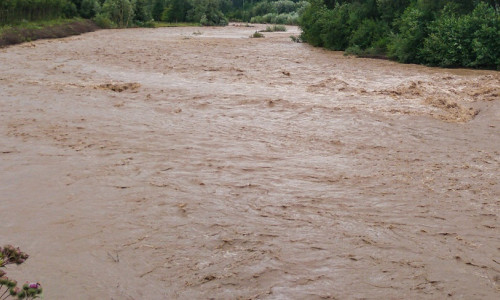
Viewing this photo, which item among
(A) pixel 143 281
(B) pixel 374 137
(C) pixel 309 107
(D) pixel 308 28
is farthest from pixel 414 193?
(D) pixel 308 28

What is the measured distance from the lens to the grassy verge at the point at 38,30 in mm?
24339

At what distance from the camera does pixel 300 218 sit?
5090mm

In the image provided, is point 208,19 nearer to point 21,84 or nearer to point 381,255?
point 21,84

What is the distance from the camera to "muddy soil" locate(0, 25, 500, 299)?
3.97m

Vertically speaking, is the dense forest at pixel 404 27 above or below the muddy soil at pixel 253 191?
above

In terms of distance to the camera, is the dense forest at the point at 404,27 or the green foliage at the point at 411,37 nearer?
the dense forest at the point at 404,27

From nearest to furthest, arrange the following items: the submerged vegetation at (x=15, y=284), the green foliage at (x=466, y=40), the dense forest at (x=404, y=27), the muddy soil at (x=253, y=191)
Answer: the submerged vegetation at (x=15, y=284) < the muddy soil at (x=253, y=191) < the green foliage at (x=466, y=40) < the dense forest at (x=404, y=27)

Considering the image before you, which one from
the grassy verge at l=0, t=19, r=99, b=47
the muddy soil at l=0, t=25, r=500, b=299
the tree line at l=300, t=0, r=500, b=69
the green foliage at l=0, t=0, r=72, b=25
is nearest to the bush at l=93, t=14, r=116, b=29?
the green foliage at l=0, t=0, r=72, b=25

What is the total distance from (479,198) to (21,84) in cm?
1173

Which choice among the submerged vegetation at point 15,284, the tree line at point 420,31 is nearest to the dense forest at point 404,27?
the tree line at point 420,31

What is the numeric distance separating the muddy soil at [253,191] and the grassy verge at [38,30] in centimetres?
1363

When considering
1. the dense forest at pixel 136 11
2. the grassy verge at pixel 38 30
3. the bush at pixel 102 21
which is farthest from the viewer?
the bush at pixel 102 21

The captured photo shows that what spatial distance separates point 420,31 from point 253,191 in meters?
14.6

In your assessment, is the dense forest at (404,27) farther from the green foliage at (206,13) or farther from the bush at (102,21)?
the green foliage at (206,13)
